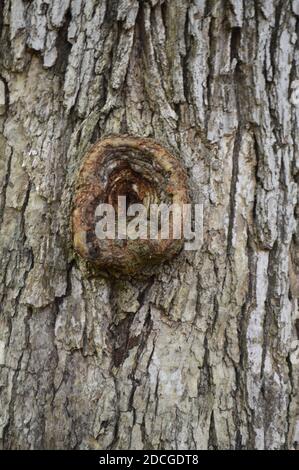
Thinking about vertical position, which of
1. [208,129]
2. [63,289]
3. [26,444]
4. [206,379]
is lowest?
[26,444]

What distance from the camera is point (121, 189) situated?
2049 mm

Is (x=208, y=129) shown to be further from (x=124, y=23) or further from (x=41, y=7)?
(x=41, y=7)

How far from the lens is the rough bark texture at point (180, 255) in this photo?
81.0 inches

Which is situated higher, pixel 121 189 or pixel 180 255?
pixel 121 189

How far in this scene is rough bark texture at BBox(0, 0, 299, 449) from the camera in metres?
2.06

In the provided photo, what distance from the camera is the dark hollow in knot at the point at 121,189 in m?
2.00

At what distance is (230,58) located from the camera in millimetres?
2102

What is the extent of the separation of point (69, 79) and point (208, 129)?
469 mm

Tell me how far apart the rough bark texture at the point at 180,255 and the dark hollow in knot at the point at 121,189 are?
67mm

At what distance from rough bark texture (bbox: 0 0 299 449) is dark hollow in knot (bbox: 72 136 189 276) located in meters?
0.07

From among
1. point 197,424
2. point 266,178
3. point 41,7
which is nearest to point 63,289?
point 197,424

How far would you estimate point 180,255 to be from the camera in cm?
208

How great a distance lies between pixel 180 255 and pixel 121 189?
0.28 m

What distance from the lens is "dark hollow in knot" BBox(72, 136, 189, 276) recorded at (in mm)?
2004
